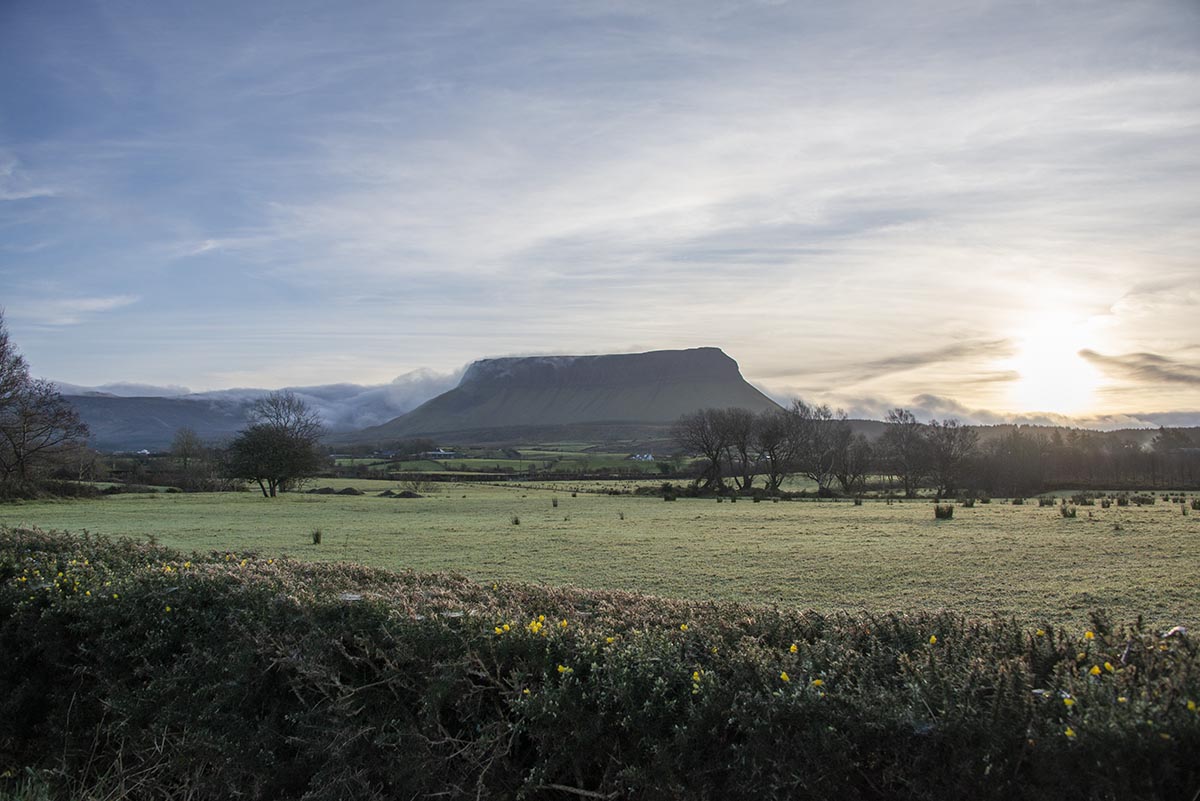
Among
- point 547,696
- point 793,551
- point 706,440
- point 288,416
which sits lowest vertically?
point 793,551

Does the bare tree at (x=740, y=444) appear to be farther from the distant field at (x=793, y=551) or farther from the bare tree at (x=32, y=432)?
the bare tree at (x=32, y=432)

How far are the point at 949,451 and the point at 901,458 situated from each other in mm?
4545

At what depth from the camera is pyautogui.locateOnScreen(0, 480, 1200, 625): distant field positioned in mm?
10820

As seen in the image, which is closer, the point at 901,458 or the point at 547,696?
the point at 547,696

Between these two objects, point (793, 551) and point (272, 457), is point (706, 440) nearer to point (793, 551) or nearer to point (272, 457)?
point (272, 457)

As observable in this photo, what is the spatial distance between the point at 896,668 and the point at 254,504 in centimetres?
4340

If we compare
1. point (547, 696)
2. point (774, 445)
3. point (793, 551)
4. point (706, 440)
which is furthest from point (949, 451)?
point (547, 696)

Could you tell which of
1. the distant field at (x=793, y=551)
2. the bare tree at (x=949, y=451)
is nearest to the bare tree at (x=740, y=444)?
the bare tree at (x=949, y=451)

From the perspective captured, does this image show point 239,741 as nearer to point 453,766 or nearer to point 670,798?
point 453,766

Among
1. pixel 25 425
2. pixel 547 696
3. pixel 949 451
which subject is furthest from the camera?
pixel 949 451

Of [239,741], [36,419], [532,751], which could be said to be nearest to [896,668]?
[532,751]

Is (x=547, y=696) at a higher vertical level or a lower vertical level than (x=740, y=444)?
lower

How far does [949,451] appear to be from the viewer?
6831cm

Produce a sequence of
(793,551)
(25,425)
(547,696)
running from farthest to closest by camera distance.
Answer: (25,425)
(793,551)
(547,696)
